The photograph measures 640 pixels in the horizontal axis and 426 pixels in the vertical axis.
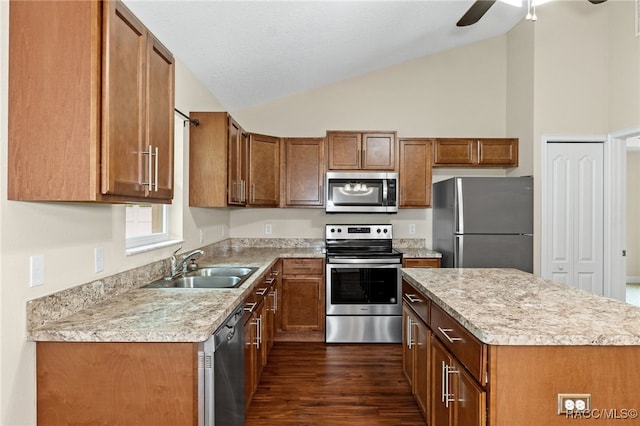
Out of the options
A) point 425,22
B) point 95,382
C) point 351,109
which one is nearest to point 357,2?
point 425,22

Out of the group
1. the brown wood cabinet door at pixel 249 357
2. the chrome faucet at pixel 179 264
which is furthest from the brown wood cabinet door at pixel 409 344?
the chrome faucet at pixel 179 264

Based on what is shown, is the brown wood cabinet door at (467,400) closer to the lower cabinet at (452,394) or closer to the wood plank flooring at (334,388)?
the lower cabinet at (452,394)

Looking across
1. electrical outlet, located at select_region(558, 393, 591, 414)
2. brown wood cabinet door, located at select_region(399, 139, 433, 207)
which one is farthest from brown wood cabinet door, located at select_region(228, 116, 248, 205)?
electrical outlet, located at select_region(558, 393, 591, 414)

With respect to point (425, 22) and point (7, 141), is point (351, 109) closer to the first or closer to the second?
point (425, 22)

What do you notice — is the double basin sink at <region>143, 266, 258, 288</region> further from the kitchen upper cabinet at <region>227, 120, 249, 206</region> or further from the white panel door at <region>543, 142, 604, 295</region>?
the white panel door at <region>543, 142, 604, 295</region>

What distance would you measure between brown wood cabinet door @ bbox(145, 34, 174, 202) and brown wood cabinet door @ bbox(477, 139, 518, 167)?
11.4 ft

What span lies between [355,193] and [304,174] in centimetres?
59

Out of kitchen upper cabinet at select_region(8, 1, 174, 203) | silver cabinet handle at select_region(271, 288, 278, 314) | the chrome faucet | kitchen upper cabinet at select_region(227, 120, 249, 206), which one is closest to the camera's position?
kitchen upper cabinet at select_region(8, 1, 174, 203)

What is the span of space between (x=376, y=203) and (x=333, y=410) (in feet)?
7.08

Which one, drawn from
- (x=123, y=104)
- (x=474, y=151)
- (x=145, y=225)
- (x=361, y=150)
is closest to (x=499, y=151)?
(x=474, y=151)

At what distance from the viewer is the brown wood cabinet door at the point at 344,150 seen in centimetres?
426

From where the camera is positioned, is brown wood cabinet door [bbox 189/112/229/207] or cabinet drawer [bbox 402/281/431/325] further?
brown wood cabinet door [bbox 189/112/229/207]

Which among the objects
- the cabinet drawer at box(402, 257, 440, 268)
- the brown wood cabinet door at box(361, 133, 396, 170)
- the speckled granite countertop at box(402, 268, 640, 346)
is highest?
the brown wood cabinet door at box(361, 133, 396, 170)

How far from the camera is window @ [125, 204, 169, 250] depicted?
8.12ft
